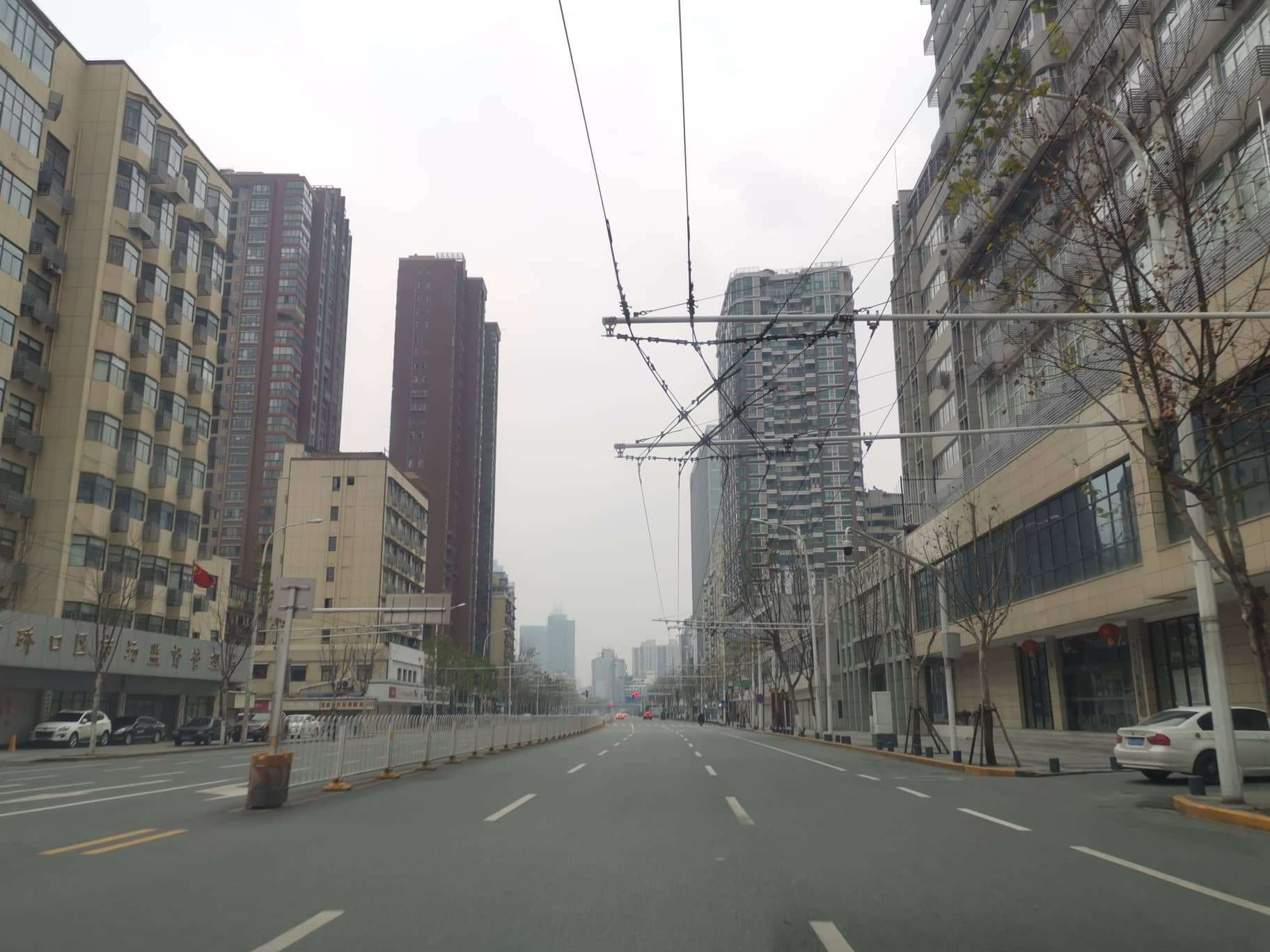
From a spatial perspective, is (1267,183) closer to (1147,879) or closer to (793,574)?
(1147,879)

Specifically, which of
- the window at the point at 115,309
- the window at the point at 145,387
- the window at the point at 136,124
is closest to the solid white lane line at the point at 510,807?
the window at the point at 115,309

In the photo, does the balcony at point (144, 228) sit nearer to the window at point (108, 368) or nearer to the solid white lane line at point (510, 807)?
the window at point (108, 368)

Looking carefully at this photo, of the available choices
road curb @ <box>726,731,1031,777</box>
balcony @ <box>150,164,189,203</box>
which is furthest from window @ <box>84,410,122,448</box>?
road curb @ <box>726,731,1031,777</box>

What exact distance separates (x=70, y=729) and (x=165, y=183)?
29.7 metres

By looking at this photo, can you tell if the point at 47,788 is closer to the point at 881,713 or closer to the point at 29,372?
the point at 881,713

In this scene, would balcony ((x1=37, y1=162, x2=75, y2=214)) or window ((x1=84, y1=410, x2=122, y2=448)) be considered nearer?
balcony ((x1=37, y1=162, x2=75, y2=214))

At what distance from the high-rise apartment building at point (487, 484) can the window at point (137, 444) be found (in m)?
100

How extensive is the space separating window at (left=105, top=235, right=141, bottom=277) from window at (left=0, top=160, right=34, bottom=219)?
5259 millimetres

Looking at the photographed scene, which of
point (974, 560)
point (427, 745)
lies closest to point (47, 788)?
point (427, 745)

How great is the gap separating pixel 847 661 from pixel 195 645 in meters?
42.5

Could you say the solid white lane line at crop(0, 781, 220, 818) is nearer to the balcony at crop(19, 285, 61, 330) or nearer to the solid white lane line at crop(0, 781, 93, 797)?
the solid white lane line at crop(0, 781, 93, 797)

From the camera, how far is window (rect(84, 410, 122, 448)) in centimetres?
4603

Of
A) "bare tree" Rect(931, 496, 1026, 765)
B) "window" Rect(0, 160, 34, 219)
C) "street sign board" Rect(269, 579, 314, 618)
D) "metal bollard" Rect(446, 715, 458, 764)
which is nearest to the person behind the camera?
"street sign board" Rect(269, 579, 314, 618)

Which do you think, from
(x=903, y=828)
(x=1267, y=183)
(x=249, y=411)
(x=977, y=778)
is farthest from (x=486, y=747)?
(x=249, y=411)
